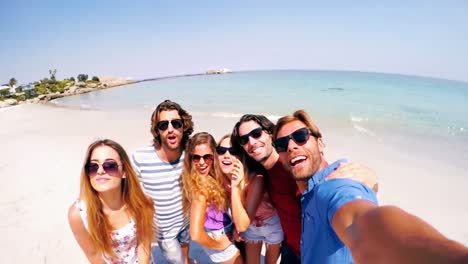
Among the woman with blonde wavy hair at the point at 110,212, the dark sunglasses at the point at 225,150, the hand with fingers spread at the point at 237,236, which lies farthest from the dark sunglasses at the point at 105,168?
the hand with fingers spread at the point at 237,236

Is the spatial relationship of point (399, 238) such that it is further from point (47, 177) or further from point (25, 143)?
point (25, 143)

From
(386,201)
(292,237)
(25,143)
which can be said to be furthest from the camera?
(25,143)

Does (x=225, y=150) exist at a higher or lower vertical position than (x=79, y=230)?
higher

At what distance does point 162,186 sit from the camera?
3.35 meters

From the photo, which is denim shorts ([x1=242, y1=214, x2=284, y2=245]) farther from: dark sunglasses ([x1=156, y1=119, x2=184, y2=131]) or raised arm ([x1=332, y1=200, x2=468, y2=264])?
raised arm ([x1=332, y1=200, x2=468, y2=264])

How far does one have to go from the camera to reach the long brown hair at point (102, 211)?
254 centimetres

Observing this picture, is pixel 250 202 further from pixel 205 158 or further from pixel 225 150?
pixel 205 158

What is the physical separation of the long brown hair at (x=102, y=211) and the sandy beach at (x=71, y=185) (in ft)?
6.91

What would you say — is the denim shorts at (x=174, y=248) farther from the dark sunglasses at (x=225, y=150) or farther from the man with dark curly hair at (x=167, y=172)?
the dark sunglasses at (x=225, y=150)

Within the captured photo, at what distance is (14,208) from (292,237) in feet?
22.8

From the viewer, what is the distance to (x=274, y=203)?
2.96m

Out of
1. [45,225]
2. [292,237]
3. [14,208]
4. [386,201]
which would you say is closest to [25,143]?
[14,208]

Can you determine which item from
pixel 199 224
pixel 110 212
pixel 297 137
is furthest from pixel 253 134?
pixel 110 212

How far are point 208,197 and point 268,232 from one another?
867mm
